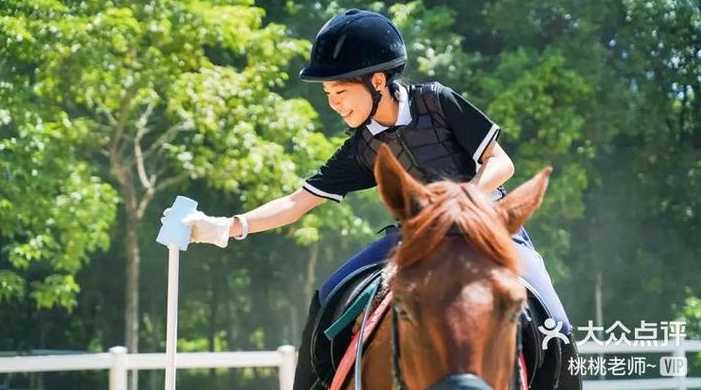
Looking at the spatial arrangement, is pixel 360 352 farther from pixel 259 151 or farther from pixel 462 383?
pixel 259 151

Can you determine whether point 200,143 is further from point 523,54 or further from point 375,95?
point 375,95

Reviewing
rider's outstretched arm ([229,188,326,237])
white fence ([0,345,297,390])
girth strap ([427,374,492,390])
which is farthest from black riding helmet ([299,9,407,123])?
white fence ([0,345,297,390])

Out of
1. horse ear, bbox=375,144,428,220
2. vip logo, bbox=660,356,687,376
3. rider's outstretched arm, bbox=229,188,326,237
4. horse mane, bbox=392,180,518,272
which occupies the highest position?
rider's outstretched arm, bbox=229,188,326,237

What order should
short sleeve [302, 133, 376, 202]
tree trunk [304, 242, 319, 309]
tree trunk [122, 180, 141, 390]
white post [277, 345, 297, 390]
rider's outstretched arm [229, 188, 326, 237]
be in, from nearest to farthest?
1. short sleeve [302, 133, 376, 202]
2. rider's outstretched arm [229, 188, 326, 237]
3. white post [277, 345, 297, 390]
4. tree trunk [122, 180, 141, 390]
5. tree trunk [304, 242, 319, 309]

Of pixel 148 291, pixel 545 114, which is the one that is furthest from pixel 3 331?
pixel 545 114

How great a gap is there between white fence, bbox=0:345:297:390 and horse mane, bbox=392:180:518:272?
291 inches

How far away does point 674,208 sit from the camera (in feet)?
68.8

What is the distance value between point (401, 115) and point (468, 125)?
253mm

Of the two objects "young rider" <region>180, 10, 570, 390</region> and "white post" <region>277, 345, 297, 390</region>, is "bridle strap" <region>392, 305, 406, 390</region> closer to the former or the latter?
"young rider" <region>180, 10, 570, 390</region>

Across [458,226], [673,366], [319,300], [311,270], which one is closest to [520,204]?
[458,226]

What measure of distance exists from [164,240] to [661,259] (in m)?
18.0

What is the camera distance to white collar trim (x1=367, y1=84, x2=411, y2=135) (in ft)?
14.3

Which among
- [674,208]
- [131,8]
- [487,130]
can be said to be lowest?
[487,130]

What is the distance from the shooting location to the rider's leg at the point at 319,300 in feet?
14.0
